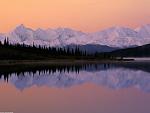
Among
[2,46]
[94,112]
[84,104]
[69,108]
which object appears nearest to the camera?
[94,112]

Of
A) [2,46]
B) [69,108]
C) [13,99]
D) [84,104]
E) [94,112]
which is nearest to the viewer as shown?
[94,112]

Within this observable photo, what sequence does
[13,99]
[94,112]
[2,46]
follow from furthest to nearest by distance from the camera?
[2,46] < [13,99] < [94,112]

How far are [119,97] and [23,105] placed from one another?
942cm

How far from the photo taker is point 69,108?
28.5 m

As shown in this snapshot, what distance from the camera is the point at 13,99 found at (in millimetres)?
33656

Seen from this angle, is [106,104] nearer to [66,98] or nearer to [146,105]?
[146,105]

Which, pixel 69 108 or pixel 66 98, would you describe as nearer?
→ pixel 69 108

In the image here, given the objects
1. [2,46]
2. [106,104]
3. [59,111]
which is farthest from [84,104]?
[2,46]

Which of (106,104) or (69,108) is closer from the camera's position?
(69,108)

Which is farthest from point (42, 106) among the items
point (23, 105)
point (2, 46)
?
point (2, 46)

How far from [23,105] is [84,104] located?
4596mm

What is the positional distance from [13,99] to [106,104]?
8146mm

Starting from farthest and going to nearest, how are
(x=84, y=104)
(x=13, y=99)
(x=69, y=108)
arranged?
(x=13, y=99)
(x=84, y=104)
(x=69, y=108)

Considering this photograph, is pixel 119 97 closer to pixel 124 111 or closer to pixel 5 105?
pixel 124 111
